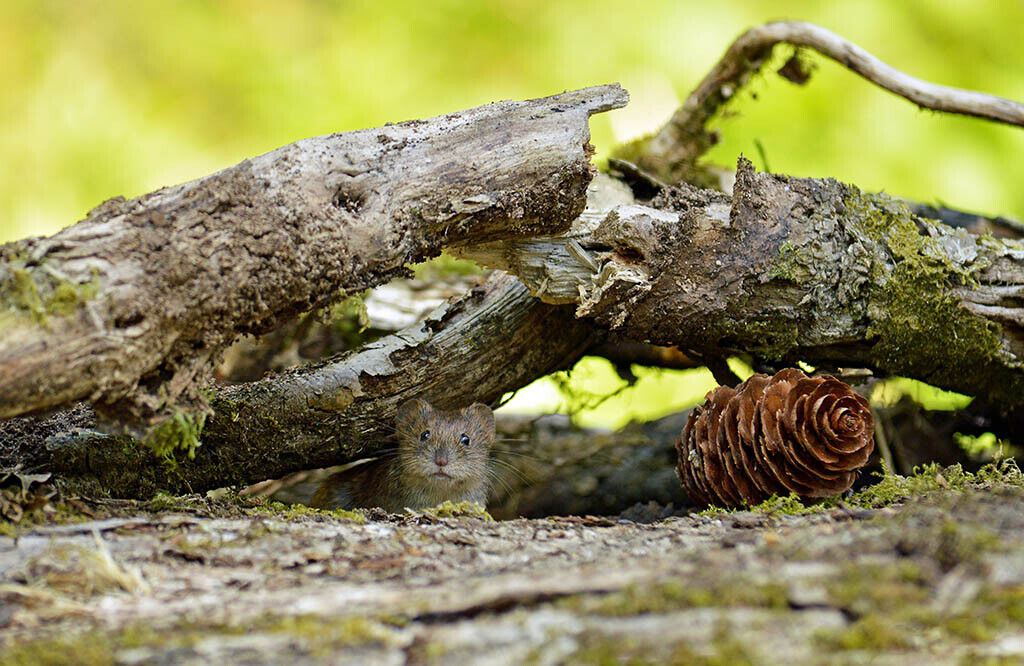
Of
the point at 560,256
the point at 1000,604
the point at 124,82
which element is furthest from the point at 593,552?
the point at 124,82

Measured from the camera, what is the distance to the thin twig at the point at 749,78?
3.31 m

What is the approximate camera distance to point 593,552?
1969 mm

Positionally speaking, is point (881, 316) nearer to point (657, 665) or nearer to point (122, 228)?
point (657, 665)

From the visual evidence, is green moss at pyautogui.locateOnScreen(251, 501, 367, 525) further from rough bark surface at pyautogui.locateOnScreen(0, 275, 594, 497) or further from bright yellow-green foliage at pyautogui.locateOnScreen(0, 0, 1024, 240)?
bright yellow-green foliage at pyautogui.locateOnScreen(0, 0, 1024, 240)

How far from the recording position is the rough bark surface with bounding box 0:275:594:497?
261cm

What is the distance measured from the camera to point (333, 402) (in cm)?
285

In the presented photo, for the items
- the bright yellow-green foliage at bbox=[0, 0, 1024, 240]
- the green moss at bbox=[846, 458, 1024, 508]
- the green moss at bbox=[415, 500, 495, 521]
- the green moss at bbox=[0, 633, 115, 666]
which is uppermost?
the bright yellow-green foliage at bbox=[0, 0, 1024, 240]

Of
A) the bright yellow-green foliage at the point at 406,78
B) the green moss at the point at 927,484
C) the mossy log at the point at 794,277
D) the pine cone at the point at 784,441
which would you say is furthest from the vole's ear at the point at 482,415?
the bright yellow-green foliage at the point at 406,78

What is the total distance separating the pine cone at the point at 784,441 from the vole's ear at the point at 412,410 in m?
1.04

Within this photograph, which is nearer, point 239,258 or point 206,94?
point 239,258

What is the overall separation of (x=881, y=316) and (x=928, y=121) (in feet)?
9.00

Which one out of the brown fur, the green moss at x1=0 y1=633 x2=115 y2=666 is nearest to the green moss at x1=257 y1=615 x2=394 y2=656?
the green moss at x1=0 y1=633 x2=115 y2=666

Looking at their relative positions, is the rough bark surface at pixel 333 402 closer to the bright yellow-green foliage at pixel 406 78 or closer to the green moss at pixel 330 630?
the green moss at pixel 330 630

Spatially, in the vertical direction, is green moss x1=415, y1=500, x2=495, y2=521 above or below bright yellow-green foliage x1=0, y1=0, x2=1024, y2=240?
below
